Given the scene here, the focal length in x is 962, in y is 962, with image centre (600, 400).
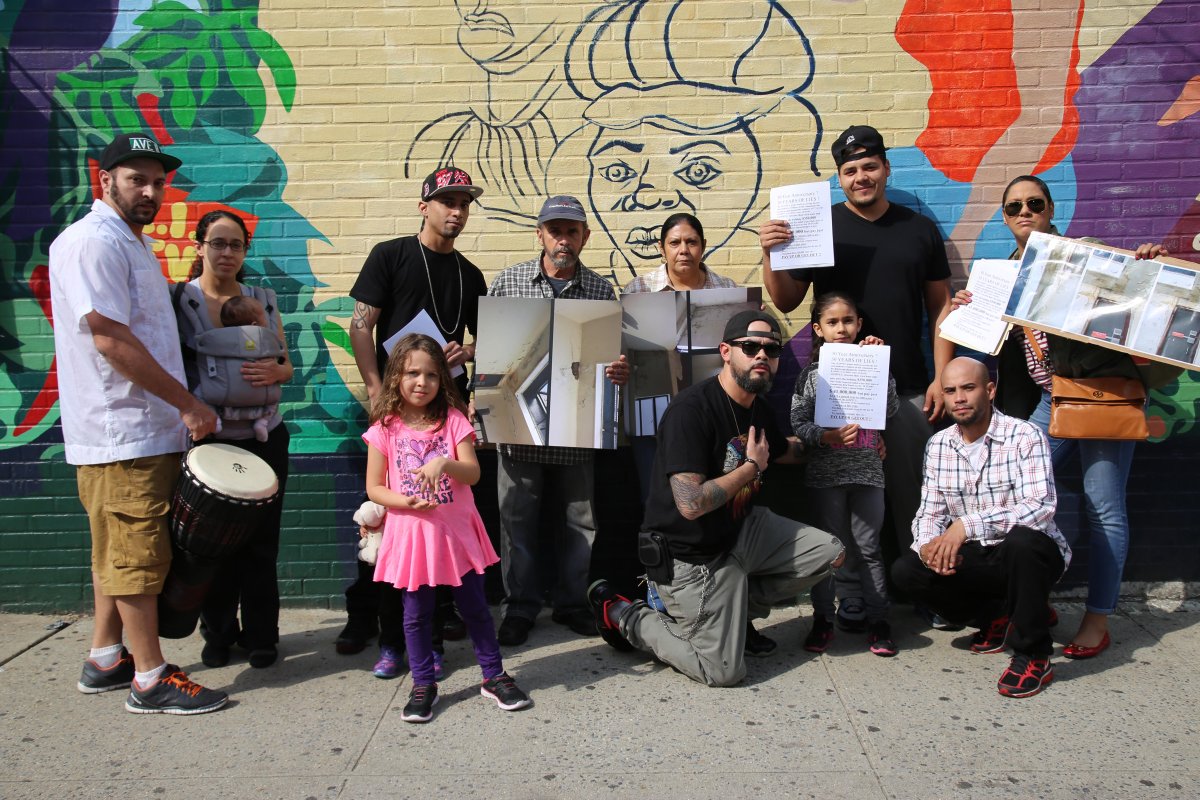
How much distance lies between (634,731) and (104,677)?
2.34 meters

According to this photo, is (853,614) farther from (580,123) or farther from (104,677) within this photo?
(104,677)

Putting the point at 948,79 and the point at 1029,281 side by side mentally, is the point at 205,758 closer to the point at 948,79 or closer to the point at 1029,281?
the point at 1029,281

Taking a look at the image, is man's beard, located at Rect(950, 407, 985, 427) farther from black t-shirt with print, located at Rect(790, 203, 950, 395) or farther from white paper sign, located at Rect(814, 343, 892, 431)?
black t-shirt with print, located at Rect(790, 203, 950, 395)

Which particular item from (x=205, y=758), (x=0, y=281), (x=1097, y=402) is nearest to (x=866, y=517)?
→ (x=1097, y=402)

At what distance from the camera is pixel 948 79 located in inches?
204

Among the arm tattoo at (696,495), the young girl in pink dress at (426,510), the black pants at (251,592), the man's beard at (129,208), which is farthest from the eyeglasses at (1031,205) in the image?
the man's beard at (129,208)

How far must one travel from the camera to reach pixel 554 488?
500 cm

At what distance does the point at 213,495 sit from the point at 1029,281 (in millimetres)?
3684

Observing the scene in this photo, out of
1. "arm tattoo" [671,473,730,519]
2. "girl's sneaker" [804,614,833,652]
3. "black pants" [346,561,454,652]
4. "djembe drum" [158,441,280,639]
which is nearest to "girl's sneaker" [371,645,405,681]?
"black pants" [346,561,454,652]

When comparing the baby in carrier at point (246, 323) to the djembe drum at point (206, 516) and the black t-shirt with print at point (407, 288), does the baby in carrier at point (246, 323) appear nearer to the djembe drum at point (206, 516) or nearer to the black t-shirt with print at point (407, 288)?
the djembe drum at point (206, 516)

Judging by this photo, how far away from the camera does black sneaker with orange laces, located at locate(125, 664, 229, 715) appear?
3.96 metres

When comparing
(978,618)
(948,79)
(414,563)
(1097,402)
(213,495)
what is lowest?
(978,618)

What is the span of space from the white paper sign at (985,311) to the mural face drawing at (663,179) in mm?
1263

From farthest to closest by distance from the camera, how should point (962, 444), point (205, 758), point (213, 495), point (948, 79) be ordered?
point (948, 79) → point (962, 444) → point (213, 495) → point (205, 758)
